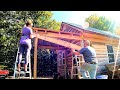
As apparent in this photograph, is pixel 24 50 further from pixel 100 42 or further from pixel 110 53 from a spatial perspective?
pixel 110 53

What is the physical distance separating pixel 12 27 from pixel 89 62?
1.60 m

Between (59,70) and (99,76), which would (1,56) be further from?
(99,76)

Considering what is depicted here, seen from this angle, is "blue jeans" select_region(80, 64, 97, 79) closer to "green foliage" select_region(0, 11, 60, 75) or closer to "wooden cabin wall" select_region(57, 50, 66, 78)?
"wooden cabin wall" select_region(57, 50, 66, 78)

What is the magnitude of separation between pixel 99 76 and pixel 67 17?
1267mm

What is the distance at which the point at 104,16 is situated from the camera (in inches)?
211

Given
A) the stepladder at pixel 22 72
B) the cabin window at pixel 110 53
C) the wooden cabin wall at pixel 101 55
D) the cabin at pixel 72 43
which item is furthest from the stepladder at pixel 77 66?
the stepladder at pixel 22 72

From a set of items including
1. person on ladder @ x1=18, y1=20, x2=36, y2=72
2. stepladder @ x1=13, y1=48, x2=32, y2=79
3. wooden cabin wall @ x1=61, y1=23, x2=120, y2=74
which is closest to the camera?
stepladder @ x1=13, y1=48, x2=32, y2=79

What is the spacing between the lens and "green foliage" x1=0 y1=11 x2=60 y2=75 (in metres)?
5.17

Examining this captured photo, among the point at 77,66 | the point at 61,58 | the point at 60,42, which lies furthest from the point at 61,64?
the point at 60,42

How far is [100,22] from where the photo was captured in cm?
533

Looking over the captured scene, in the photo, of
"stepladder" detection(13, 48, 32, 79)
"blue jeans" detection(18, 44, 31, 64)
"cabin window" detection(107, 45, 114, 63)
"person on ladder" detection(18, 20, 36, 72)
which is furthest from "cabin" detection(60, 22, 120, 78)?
"stepladder" detection(13, 48, 32, 79)

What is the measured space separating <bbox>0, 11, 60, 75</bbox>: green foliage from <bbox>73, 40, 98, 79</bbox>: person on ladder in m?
→ 0.66

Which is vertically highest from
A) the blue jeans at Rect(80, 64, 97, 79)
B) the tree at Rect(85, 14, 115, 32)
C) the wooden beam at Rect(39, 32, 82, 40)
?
the tree at Rect(85, 14, 115, 32)

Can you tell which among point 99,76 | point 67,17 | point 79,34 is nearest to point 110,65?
point 99,76
